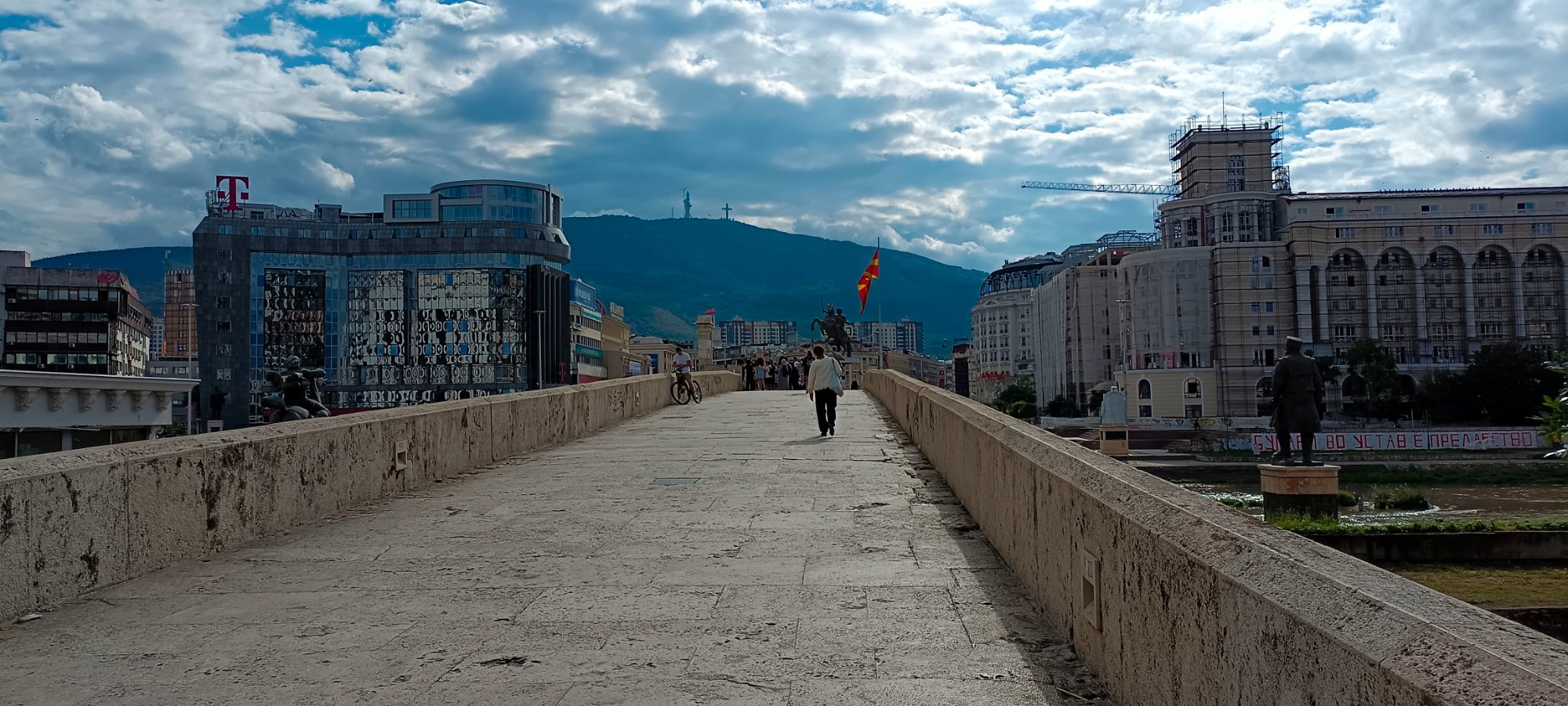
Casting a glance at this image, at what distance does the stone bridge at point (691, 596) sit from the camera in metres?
2.66

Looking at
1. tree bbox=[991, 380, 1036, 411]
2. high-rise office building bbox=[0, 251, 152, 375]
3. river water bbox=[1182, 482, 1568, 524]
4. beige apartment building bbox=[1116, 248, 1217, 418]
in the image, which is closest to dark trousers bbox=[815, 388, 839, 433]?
river water bbox=[1182, 482, 1568, 524]

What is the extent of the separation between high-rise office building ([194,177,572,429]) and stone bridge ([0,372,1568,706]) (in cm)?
11947

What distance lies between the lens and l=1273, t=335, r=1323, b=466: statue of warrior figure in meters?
17.4

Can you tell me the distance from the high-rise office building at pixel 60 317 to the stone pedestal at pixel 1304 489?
108 meters

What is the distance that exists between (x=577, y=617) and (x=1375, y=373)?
111 m

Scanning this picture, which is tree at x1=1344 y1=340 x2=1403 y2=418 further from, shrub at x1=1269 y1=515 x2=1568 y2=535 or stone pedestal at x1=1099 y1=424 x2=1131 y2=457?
shrub at x1=1269 y1=515 x2=1568 y2=535

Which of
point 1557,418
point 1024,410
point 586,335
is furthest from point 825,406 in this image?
point 586,335

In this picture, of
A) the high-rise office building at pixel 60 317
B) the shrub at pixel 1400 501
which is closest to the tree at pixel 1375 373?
the shrub at pixel 1400 501

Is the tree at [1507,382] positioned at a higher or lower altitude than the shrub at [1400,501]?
higher

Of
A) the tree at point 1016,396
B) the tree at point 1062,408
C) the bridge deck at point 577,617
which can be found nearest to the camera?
the bridge deck at point 577,617

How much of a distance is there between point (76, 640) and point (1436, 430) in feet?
332

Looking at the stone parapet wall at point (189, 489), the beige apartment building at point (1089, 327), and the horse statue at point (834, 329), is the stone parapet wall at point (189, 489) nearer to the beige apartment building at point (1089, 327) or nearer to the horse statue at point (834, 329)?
the horse statue at point (834, 329)

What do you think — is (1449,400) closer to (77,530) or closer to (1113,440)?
(1113,440)

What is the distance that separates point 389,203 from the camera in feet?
463
